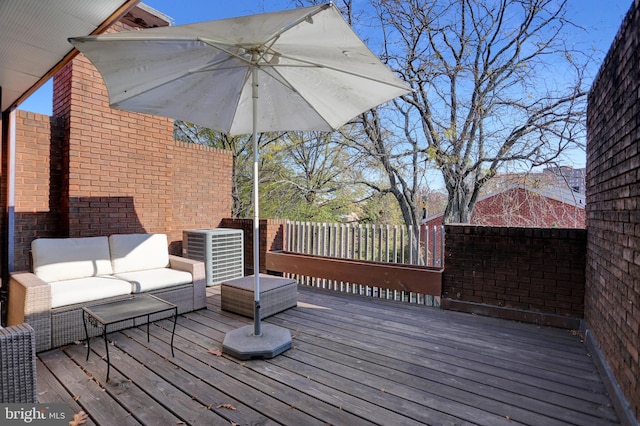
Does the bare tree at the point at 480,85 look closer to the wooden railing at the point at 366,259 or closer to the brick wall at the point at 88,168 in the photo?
the wooden railing at the point at 366,259

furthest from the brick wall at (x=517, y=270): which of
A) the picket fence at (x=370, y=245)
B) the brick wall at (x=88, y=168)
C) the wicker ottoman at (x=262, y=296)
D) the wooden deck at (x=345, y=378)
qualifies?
the brick wall at (x=88, y=168)

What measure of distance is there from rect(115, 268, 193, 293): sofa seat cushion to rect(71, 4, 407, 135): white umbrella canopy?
6.14ft

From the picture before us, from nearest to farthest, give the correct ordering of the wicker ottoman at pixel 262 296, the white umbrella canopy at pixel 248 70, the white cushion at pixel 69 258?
the white umbrella canopy at pixel 248 70 < the white cushion at pixel 69 258 < the wicker ottoman at pixel 262 296

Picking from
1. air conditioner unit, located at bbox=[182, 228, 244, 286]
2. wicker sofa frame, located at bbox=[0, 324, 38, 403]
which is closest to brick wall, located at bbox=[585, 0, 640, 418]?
wicker sofa frame, located at bbox=[0, 324, 38, 403]

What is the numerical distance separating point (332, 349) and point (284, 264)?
2.87 metres

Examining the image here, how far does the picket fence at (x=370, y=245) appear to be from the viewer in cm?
504

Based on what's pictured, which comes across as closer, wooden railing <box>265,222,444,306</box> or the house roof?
the house roof

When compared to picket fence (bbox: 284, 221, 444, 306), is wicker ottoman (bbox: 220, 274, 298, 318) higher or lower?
lower

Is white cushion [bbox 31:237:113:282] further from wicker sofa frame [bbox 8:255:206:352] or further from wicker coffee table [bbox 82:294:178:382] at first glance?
wicker coffee table [bbox 82:294:178:382]

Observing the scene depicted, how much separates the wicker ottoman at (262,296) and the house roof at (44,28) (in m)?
2.88

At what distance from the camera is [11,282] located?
11.1ft

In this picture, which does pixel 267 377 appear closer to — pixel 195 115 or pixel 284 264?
pixel 195 115

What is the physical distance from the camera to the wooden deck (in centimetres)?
215

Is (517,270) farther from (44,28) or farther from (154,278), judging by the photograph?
(44,28)
